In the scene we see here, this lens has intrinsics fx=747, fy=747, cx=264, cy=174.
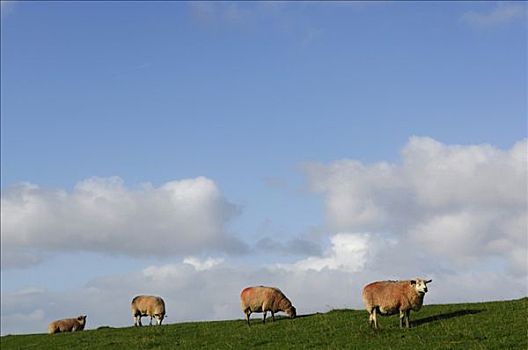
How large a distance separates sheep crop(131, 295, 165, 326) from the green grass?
149 inches

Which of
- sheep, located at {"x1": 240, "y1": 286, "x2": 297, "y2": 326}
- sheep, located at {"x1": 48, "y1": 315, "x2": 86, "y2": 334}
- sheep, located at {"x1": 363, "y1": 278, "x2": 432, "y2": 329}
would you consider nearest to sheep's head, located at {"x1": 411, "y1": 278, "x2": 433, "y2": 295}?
sheep, located at {"x1": 363, "y1": 278, "x2": 432, "y2": 329}

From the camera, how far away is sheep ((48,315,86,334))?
52.6 metres

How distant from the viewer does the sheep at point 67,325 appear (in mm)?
52594

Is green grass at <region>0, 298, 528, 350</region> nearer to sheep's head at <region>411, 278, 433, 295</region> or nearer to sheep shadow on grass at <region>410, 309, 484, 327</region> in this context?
sheep shadow on grass at <region>410, 309, 484, 327</region>

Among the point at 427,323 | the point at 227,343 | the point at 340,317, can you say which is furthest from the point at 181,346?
the point at 427,323

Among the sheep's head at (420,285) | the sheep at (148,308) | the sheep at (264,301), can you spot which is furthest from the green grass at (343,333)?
the sheep at (148,308)

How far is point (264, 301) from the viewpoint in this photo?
4056 centimetres

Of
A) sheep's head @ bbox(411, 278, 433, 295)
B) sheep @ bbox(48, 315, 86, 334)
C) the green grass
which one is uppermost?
sheep @ bbox(48, 315, 86, 334)

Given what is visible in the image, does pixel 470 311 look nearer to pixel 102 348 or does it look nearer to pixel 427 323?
pixel 427 323

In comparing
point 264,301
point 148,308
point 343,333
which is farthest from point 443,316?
point 148,308

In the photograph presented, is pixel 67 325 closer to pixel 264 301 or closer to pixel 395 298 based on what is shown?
pixel 264 301

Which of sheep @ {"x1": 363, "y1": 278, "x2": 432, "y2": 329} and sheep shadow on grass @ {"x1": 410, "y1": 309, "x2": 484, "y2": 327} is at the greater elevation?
sheep @ {"x1": 363, "y1": 278, "x2": 432, "y2": 329}

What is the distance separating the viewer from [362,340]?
30016mm

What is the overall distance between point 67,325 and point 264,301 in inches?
755
